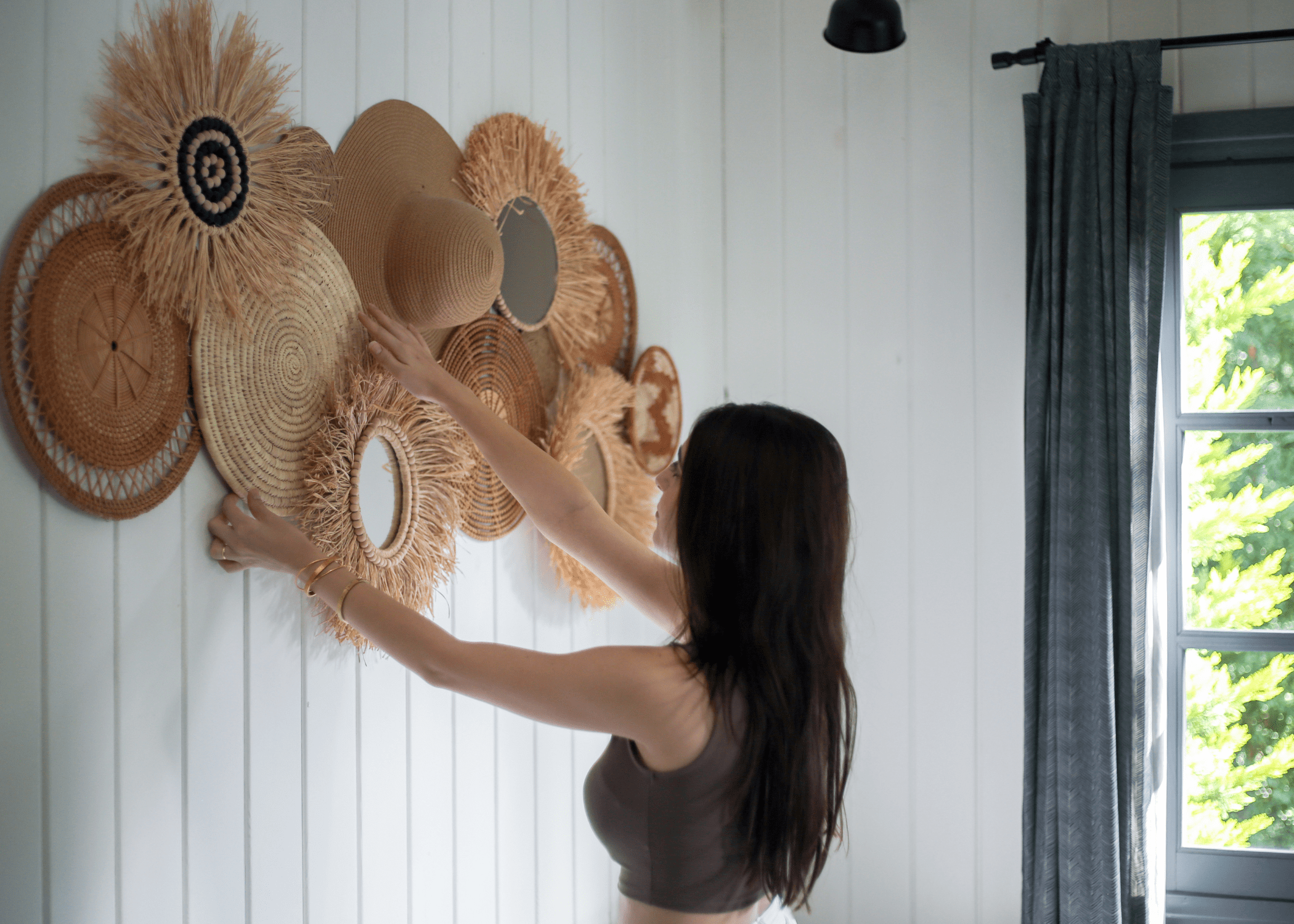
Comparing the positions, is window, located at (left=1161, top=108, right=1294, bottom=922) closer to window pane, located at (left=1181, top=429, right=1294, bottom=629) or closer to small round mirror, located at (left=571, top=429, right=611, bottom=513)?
window pane, located at (left=1181, top=429, right=1294, bottom=629)

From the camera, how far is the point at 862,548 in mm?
2326

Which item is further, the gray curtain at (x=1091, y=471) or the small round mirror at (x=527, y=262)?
the gray curtain at (x=1091, y=471)

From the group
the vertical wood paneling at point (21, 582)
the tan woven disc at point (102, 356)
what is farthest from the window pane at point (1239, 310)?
the vertical wood paneling at point (21, 582)

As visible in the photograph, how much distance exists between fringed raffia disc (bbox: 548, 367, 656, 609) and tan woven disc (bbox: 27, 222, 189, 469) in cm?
76

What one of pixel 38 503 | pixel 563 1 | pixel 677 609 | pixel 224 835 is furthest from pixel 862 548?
pixel 38 503

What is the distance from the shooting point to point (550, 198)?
5.62ft

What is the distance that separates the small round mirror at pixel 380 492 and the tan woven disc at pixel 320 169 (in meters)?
0.30

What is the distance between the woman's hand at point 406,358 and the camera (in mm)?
1294

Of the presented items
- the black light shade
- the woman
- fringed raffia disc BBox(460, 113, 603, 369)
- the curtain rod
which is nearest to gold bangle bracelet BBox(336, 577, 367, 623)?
the woman

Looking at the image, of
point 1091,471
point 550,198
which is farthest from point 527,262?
point 1091,471

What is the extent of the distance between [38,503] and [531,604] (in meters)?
0.90

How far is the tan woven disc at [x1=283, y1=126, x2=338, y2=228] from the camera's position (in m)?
1.21

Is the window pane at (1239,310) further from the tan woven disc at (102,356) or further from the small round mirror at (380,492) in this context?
the tan woven disc at (102,356)

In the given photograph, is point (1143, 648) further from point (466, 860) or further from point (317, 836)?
point (317, 836)
